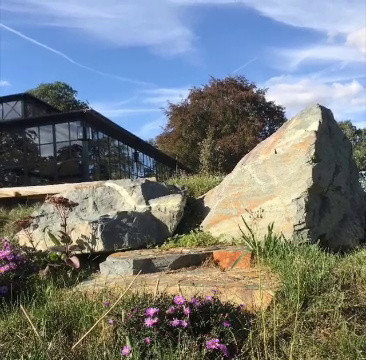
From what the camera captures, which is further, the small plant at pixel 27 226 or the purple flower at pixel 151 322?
the small plant at pixel 27 226

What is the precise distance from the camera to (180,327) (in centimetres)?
311

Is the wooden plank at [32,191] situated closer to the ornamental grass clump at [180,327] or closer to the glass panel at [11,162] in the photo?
the ornamental grass clump at [180,327]

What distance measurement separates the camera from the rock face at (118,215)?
546 centimetres

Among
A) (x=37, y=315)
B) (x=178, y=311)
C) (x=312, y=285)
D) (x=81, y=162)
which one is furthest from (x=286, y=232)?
(x=81, y=162)

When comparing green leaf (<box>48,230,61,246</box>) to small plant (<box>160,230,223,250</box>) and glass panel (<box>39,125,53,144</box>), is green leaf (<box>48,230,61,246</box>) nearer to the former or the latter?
small plant (<box>160,230,223,250</box>)

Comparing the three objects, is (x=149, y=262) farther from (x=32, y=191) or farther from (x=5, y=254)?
(x=32, y=191)

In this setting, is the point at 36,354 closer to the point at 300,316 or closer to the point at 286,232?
the point at 300,316

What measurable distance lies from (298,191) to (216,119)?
21.1 metres

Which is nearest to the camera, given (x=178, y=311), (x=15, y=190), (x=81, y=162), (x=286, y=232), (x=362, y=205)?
(x=178, y=311)

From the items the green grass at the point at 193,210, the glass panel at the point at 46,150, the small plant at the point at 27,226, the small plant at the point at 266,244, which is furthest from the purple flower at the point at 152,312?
the glass panel at the point at 46,150

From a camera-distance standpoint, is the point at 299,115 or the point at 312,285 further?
the point at 299,115

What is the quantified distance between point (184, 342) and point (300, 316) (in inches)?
34.0

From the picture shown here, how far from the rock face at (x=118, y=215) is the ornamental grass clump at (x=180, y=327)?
84.1 inches

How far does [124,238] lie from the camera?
18.1 feet
